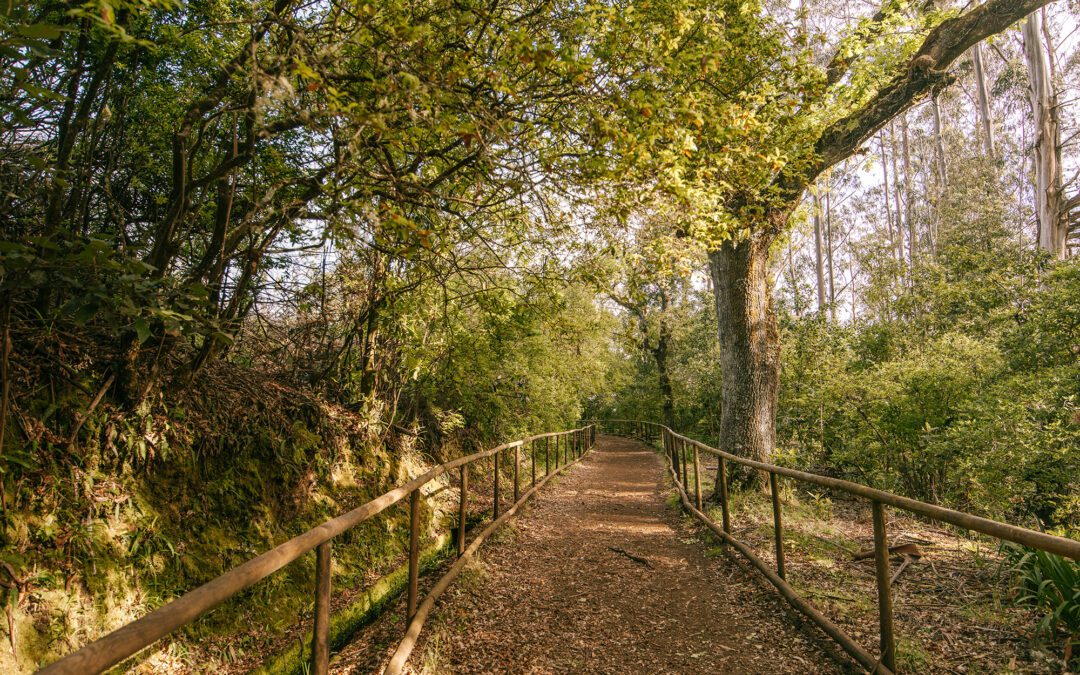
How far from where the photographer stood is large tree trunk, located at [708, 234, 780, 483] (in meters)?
8.10

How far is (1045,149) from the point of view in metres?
14.7

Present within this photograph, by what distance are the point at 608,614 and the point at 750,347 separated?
505 cm

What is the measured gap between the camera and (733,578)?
5.05 meters

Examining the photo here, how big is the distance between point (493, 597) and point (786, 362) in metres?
11.0

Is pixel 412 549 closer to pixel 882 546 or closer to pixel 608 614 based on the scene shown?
pixel 608 614

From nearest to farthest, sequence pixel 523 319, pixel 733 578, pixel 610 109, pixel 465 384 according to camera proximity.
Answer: pixel 610 109, pixel 733 578, pixel 523 319, pixel 465 384

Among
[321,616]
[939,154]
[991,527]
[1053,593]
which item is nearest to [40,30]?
[321,616]

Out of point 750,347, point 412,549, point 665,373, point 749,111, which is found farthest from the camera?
point 665,373

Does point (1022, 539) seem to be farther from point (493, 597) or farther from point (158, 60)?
point (158, 60)

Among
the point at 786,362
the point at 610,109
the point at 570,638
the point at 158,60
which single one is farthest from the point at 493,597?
the point at 786,362

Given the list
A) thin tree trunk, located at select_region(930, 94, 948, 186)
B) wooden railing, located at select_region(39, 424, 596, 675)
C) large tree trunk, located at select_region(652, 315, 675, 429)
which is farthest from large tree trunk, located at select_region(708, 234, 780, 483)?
thin tree trunk, located at select_region(930, 94, 948, 186)

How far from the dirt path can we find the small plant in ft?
4.23

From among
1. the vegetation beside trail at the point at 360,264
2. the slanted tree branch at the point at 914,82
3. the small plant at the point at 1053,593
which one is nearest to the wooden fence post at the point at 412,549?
the vegetation beside trail at the point at 360,264

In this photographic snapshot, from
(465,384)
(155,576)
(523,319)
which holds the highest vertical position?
(523,319)
